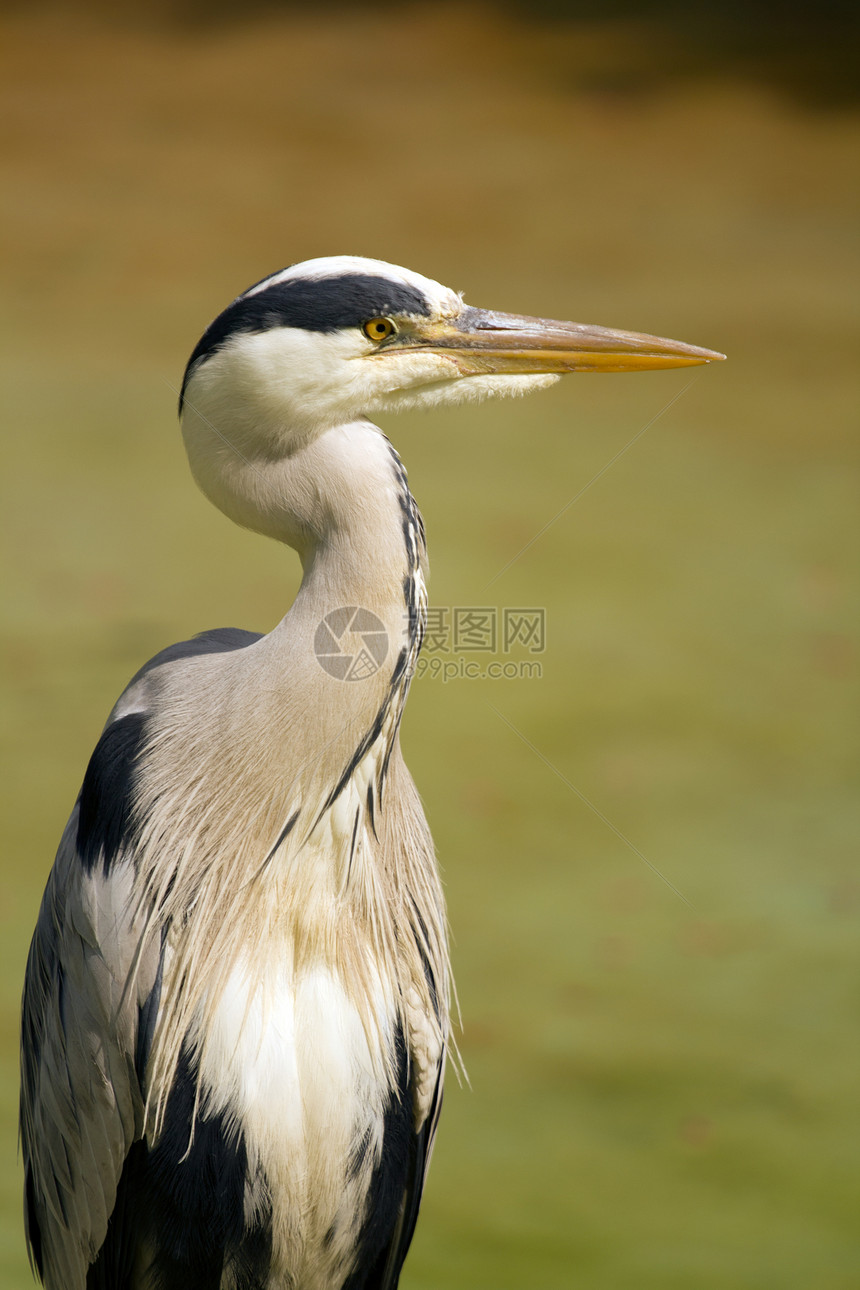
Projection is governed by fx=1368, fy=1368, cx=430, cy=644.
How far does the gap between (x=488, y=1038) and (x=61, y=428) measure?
141 inches

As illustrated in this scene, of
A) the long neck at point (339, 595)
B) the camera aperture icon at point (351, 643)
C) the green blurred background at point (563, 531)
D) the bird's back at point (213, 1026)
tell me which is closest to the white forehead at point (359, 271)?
the long neck at point (339, 595)

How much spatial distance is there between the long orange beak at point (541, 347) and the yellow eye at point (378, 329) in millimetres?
45

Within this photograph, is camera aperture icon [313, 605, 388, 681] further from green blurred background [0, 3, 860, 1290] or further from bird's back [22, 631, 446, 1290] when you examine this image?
green blurred background [0, 3, 860, 1290]

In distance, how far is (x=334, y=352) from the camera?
1.53 meters

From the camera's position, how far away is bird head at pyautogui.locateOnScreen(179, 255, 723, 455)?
1529 millimetres

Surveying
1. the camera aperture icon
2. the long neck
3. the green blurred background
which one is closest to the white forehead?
the long neck

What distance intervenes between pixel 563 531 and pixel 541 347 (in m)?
3.72

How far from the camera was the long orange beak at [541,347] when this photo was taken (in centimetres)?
161

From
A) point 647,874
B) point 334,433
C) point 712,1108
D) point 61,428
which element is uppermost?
point 61,428

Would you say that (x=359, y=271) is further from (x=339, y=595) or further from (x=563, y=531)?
(x=563, y=531)

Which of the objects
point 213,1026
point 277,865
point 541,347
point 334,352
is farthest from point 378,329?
point 213,1026

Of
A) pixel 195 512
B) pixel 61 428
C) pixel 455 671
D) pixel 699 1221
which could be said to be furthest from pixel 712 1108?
pixel 61 428

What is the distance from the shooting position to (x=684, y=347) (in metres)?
1.68

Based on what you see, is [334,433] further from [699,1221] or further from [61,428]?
[61,428]
